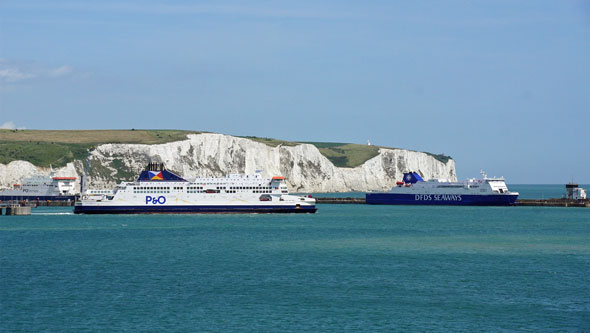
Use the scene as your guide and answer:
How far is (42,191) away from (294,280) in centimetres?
8981

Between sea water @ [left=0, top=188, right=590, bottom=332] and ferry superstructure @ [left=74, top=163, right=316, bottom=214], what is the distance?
69.4 feet

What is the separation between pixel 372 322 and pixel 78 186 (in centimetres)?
11683

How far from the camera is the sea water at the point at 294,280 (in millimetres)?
25750

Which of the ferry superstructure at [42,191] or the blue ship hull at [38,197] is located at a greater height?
the ferry superstructure at [42,191]

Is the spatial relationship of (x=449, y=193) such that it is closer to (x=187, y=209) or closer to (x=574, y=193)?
(x=574, y=193)

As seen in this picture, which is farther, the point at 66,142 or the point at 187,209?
the point at 66,142

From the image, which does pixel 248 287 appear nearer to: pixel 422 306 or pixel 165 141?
pixel 422 306

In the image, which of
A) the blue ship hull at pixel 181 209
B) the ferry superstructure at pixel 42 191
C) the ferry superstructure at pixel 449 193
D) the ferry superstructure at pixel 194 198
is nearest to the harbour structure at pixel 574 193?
the ferry superstructure at pixel 449 193

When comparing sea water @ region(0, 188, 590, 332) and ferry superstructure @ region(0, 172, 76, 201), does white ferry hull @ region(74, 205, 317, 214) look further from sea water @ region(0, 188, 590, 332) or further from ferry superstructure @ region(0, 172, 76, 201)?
ferry superstructure @ region(0, 172, 76, 201)

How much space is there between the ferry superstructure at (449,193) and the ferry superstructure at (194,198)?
32119 mm

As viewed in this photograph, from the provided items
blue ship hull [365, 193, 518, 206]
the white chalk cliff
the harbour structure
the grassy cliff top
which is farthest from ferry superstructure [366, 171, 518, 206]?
the grassy cliff top

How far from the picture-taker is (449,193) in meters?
108

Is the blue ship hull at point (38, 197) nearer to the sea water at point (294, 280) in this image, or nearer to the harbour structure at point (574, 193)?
the sea water at point (294, 280)

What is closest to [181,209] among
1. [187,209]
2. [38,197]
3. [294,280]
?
[187,209]
